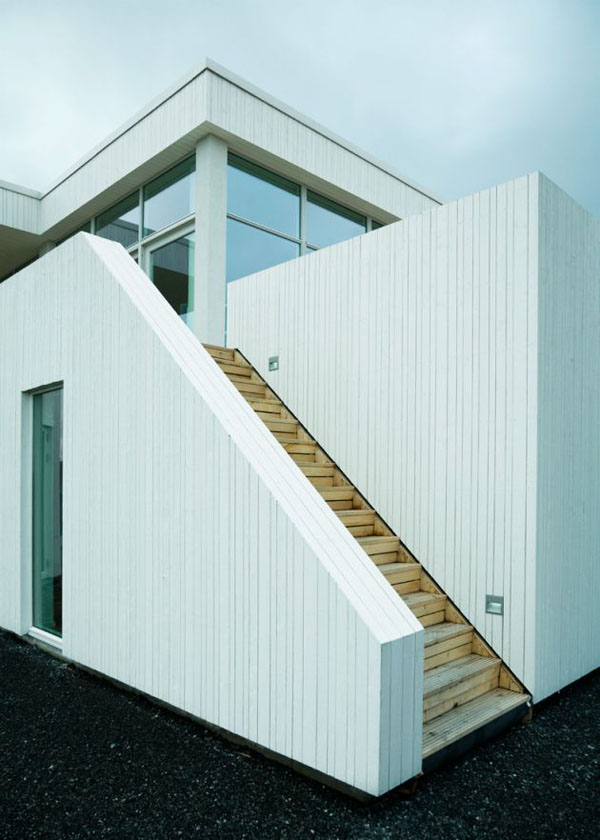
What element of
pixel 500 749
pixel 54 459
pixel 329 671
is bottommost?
pixel 500 749

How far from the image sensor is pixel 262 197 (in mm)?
8828

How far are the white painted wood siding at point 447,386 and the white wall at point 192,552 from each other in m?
1.39

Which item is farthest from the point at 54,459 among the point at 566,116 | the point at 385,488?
the point at 566,116

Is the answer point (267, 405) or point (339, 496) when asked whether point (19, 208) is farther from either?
point (339, 496)

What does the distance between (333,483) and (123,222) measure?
6.65m

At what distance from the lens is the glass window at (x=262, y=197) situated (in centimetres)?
850

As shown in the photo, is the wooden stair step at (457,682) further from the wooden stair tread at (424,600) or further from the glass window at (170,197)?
the glass window at (170,197)

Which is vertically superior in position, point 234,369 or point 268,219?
point 268,219

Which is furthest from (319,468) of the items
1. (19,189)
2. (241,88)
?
(19,189)

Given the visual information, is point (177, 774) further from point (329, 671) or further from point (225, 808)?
point (329, 671)

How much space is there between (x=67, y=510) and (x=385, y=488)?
2567 millimetres

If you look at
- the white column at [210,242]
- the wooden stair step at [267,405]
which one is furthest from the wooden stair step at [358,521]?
the white column at [210,242]

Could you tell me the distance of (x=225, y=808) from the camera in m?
2.80

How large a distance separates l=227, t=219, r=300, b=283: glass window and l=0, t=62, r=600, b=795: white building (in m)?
2.08
